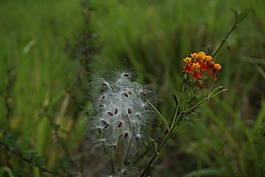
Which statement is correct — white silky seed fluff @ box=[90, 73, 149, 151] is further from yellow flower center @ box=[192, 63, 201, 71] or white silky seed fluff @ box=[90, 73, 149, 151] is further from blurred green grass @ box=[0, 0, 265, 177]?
blurred green grass @ box=[0, 0, 265, 177]

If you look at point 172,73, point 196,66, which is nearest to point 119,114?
point 196,66

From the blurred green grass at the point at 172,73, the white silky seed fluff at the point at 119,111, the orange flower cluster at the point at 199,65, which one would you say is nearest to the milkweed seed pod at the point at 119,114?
the white silky seed fluff at the point at 119,111

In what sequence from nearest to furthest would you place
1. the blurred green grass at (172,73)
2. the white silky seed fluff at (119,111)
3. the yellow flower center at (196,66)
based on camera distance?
the yellow flower center at (196,66), the white silky seed fluff at (119,111), the blurred green grass at (172,73)

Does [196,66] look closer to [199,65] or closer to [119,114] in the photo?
[199,65]

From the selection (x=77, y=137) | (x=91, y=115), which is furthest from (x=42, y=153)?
(x=91, y=115)

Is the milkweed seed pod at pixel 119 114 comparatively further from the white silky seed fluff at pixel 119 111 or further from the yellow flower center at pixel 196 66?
the yellow flower center at pixel 196 66
